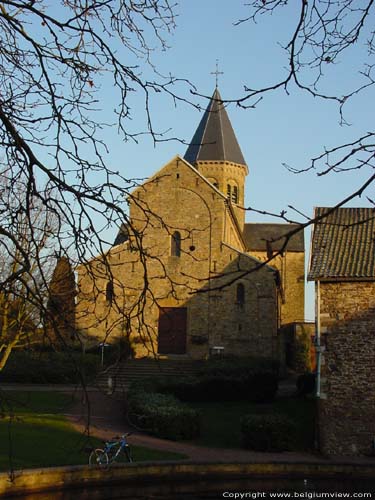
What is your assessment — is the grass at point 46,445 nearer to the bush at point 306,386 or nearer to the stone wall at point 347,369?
the stone wall at point 347,369

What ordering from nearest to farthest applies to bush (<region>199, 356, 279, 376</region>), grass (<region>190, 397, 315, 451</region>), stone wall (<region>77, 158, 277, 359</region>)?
1. grass (<region>190, 397, 315, 451</region>)
2. bush (<region>199, 356, 279, 376</region>)
3. stone wall (<region>77, 158, 277, 359</region>)

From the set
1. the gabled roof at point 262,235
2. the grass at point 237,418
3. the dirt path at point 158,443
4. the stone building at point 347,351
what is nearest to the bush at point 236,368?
the grass at point 237,418

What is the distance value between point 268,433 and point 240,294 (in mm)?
18469

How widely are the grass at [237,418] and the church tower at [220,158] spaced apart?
1039 inches

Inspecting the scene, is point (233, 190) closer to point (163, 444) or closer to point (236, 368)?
point (236, 368)

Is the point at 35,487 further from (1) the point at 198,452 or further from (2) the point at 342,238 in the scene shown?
(2) the point at 342,238

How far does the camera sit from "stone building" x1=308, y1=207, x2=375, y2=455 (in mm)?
18766

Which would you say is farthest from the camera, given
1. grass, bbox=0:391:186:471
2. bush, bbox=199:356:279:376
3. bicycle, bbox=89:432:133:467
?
bush, bbox=199:356:279:376

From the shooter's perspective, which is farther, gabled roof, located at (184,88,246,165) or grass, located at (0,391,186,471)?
gabled roof, located at (184,88,246,165)

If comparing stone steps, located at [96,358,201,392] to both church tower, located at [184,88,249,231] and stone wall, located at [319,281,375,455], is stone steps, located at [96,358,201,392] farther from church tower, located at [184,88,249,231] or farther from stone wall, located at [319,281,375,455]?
church tower, located at [184,88,249,231]

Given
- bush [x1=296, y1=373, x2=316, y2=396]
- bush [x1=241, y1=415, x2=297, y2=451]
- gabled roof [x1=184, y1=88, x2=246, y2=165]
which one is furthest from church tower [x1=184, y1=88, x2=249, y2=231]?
bush [x1=241, y1=415, x2=297, y2=451]

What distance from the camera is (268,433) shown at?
19234 mm

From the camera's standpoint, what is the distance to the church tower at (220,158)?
171 ft

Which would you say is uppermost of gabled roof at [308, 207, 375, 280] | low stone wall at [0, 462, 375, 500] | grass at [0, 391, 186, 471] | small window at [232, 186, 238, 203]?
small window at [232, 186, 238, 203]
